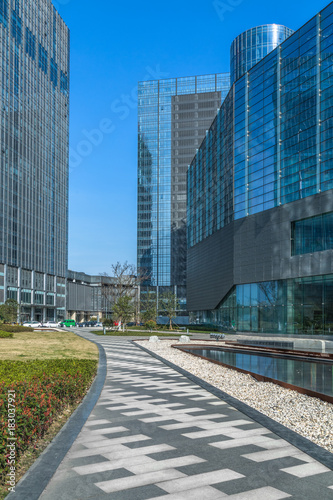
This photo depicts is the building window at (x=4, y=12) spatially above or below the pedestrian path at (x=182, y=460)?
above

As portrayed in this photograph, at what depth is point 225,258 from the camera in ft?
208

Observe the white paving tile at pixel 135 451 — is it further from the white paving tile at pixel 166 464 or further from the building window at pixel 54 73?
the building window at pixel 54 73

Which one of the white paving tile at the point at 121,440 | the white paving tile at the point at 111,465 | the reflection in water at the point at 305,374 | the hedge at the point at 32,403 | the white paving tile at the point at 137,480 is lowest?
the reflection in water at the point at 305,374

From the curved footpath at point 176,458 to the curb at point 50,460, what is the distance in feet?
0.04

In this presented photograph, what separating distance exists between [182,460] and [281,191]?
45347 mm

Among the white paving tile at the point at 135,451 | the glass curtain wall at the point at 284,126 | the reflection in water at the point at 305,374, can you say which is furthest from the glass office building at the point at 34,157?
the white paving tile at the point at 135,451

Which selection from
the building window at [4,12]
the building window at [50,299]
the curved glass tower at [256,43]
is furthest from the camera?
the curved glass tower at [256,43]

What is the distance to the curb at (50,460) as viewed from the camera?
16.8 ft

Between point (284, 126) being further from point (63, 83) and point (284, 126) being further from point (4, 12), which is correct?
point (63, 83)

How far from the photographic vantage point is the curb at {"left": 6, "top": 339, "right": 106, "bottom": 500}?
5109 mm

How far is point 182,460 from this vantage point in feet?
20.8

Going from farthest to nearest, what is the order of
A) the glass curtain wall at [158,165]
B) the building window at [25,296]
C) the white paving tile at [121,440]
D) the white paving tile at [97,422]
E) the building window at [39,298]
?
the glass curtain wall at [158,165] < the building window at [39,298] < the building window at [25,296] < the white paving tile at [97,422] < the white paving tile at [121,440]

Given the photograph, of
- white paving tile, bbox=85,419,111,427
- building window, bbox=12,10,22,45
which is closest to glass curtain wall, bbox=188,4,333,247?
white paving tile, bbox=85,419,111,427

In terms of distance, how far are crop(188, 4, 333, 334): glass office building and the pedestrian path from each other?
121ft
